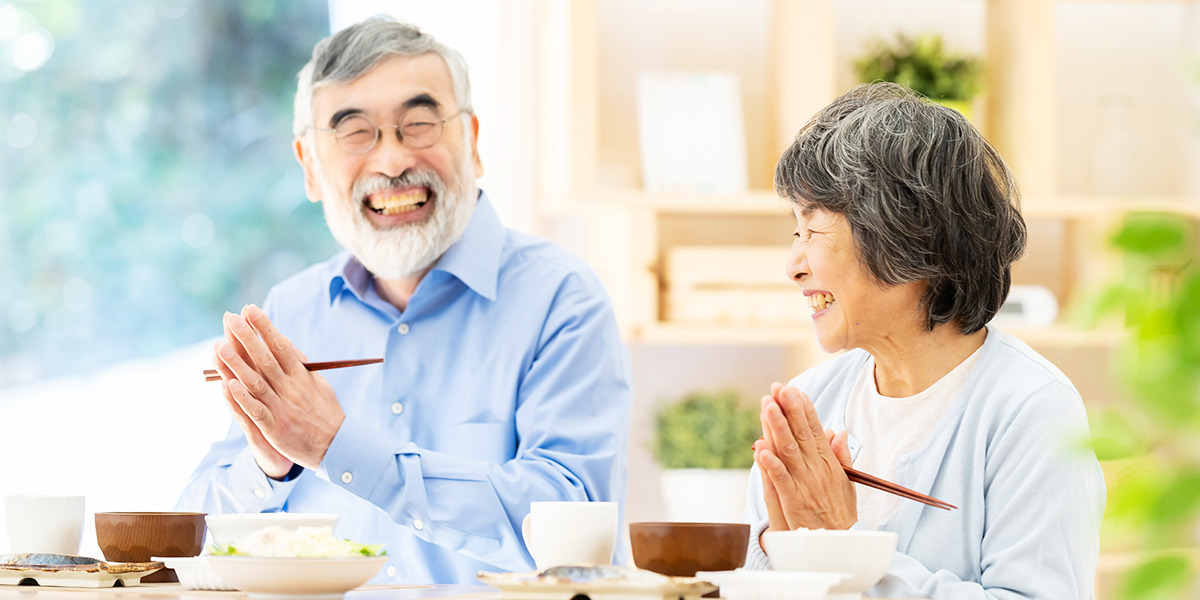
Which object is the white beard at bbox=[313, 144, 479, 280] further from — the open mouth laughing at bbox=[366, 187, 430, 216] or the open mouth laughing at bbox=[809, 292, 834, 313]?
the open mouth laughing at bbox=[809, 292, 834, 313]

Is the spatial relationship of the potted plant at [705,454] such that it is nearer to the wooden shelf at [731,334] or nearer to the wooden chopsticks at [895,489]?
the wooden shelf at [731,334]

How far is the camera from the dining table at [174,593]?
1210mm

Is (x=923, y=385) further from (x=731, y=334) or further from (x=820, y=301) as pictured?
(x=731, y=334)

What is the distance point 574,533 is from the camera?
119 cm

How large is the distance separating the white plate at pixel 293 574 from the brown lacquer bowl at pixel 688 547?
29 cm

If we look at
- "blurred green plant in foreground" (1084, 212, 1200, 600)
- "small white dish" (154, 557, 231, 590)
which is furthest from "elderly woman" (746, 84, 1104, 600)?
"blurred green plant in foreground" (1084, 212, 1200, 600)

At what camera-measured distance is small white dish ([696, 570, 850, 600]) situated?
100cm

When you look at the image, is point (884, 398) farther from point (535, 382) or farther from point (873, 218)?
point (535, 382)

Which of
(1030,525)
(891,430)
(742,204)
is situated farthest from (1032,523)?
(742,204)

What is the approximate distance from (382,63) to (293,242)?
4.38 feet

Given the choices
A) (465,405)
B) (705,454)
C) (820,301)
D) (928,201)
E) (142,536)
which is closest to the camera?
(142,536)

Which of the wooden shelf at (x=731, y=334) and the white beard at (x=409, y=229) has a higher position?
the white beard at (x=409, y=229)

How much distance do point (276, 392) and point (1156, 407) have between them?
147 cm

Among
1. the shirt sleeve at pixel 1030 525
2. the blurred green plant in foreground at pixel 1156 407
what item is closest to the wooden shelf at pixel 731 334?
the shirt sleeve at pixel 1030 525
